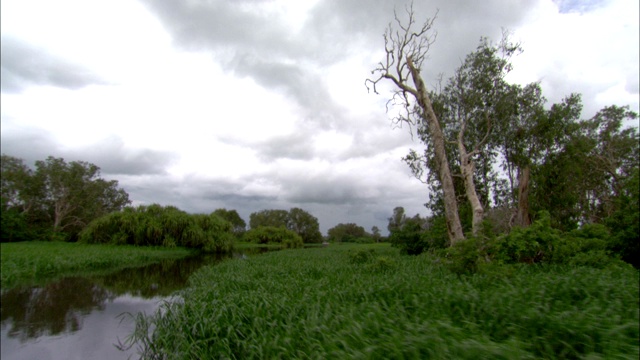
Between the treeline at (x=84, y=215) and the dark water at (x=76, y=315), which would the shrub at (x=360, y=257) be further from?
the treeline at (x=84, y=215)

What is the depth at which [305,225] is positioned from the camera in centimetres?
9581

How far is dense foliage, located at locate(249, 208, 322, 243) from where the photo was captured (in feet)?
307

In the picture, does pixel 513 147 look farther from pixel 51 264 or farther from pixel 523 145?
pixel 51 264

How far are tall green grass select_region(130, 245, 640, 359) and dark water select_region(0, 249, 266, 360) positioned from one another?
61.2 inches

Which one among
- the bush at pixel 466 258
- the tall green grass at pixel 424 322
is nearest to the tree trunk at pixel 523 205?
the bush at pixel 466 258

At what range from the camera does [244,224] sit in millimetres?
92438

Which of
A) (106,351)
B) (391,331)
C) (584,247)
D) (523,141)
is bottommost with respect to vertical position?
(106,351)

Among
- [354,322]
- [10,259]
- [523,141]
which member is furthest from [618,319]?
[10,259]

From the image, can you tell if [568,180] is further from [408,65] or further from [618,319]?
[618,319]

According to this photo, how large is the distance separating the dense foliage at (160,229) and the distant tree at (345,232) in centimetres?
7373

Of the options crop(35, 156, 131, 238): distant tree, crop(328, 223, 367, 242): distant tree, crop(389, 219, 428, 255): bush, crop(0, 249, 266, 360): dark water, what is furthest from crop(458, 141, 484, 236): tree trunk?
crop(328, 223, 367, 242): distant tree

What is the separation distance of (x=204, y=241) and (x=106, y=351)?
27619 millimetres

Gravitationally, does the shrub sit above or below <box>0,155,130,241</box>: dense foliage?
below

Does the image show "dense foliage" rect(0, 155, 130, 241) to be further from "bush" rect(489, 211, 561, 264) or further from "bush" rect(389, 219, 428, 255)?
"bush" rect(489, 211, 561, 264)
